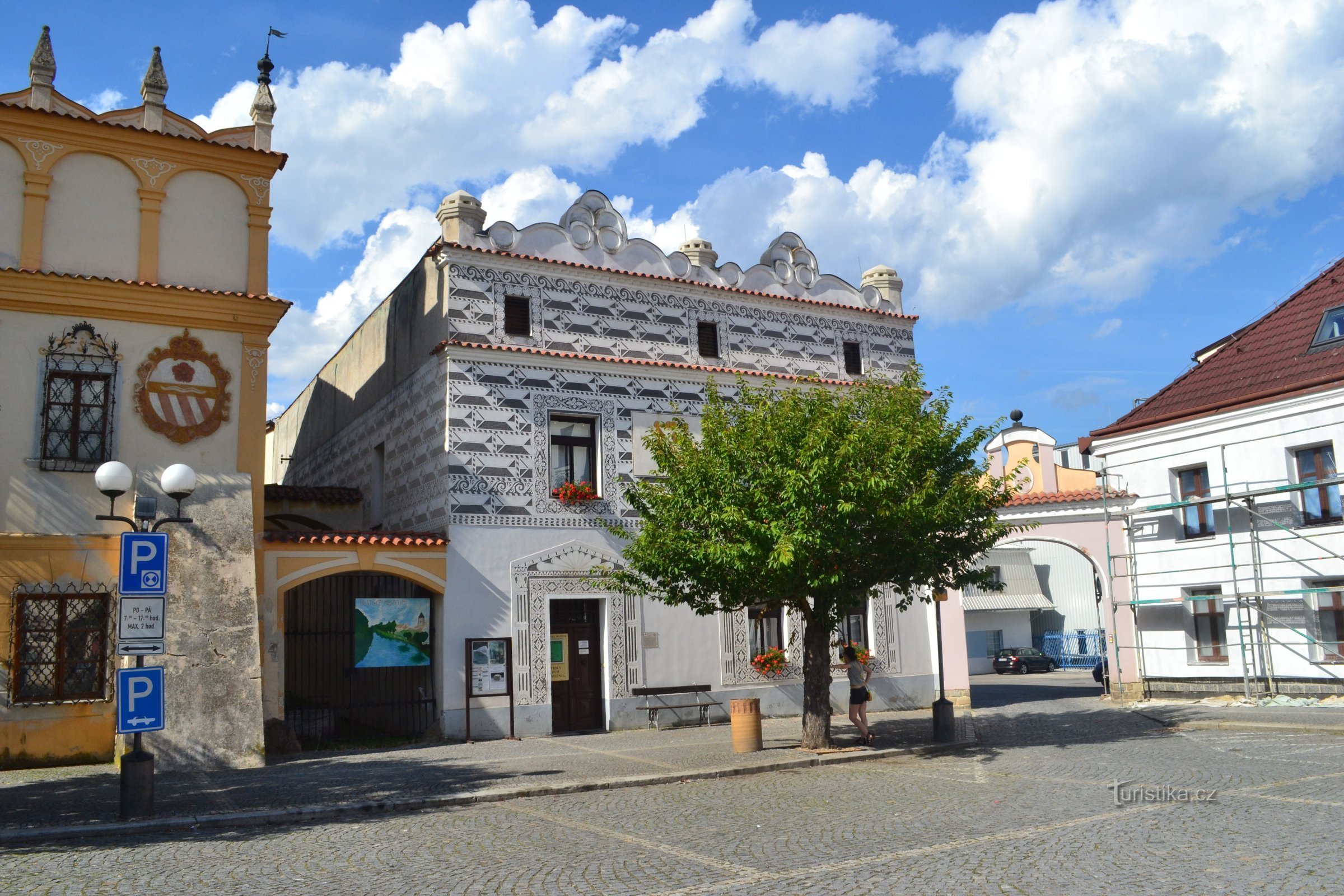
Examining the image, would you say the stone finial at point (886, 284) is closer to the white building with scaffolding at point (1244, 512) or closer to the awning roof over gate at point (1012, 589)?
the white building with scaffolding at point (1244, 512)

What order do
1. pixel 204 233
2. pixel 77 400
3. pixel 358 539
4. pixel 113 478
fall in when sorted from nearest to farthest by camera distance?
pixel 113 478 → pixel 77 400 → pixel 204 233 → pixel 358 539

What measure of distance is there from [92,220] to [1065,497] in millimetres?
21526

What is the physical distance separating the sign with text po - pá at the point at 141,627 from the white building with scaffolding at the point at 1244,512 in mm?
20229

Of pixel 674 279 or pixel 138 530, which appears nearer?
pixel 138 530

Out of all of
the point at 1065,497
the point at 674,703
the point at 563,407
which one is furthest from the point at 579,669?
the point at 1065,497

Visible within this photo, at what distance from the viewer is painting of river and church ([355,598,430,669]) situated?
18.7 metres

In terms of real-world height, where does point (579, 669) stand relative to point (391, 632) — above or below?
below

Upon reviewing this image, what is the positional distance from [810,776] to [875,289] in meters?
14.6

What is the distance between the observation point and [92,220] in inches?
691

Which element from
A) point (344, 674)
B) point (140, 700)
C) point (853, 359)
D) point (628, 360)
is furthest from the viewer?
point (853, 359)

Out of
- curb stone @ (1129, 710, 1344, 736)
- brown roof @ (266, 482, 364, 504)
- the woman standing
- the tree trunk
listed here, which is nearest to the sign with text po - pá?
the tree trunk

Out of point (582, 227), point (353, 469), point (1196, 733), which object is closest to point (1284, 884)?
point (1196, 733)

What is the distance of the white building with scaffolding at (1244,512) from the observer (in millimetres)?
21609

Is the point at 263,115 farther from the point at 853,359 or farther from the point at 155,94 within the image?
the point at 853,359
